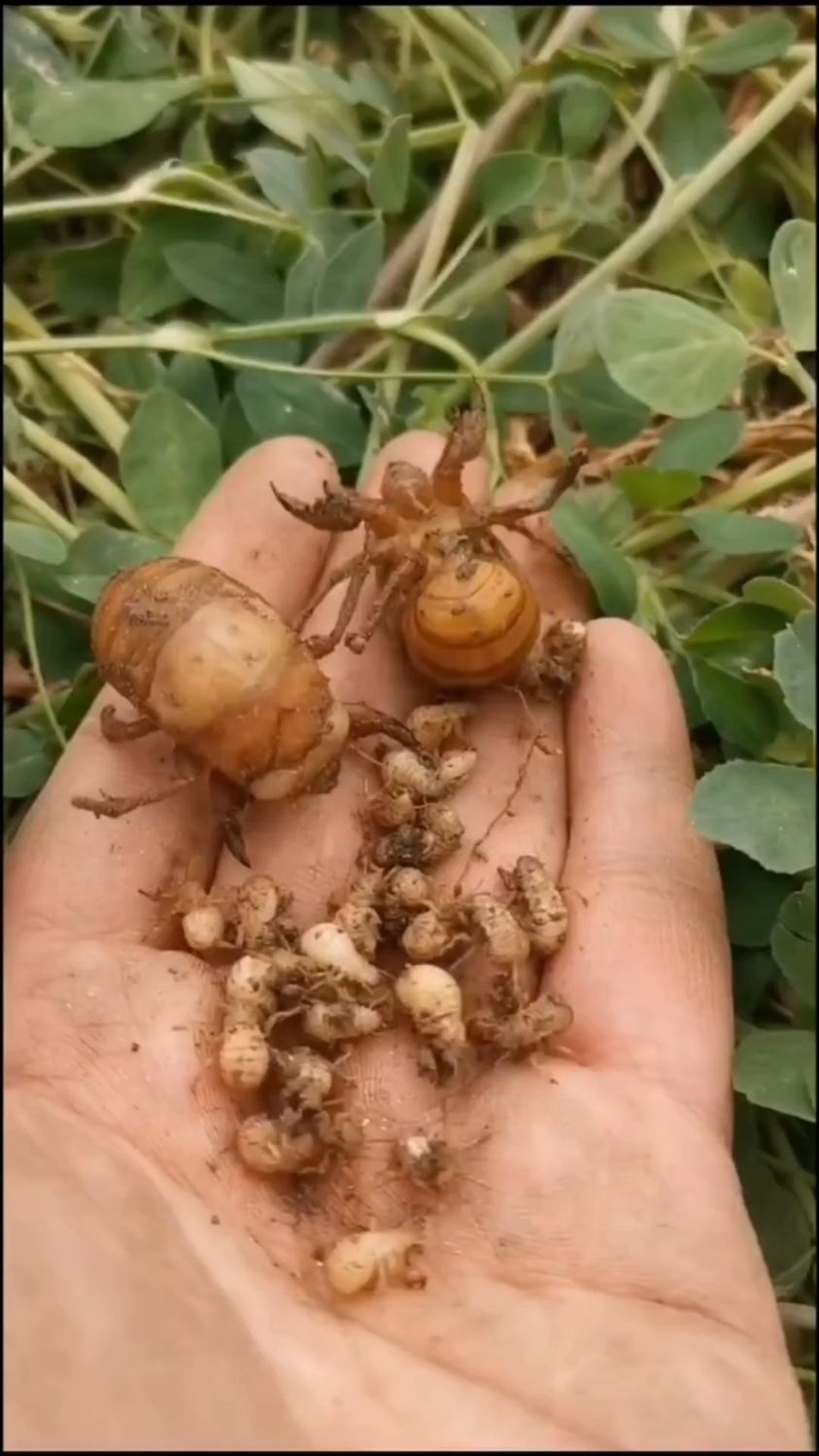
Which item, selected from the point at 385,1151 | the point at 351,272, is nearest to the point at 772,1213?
the point at 385,1151

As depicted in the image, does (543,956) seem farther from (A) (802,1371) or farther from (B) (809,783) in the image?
(A) (802,1371)

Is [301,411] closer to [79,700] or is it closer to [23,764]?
[79,700]

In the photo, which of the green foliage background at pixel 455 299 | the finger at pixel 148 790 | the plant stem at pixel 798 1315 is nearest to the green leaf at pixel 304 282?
the green foliage background at pixel 455 299

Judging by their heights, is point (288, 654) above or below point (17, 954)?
above

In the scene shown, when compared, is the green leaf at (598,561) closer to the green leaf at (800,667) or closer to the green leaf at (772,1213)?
the green leaf at (800,667)

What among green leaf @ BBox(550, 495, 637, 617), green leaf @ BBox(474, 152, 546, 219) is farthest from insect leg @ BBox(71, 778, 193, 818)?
green leaf @ BBox(474, 152, 546, 219)

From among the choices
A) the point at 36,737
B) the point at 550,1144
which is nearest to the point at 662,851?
the point at 550,1144

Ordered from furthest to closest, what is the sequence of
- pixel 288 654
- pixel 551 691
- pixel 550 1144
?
pixel 551 691 < pixel 288 654 < pixel 550 1144
